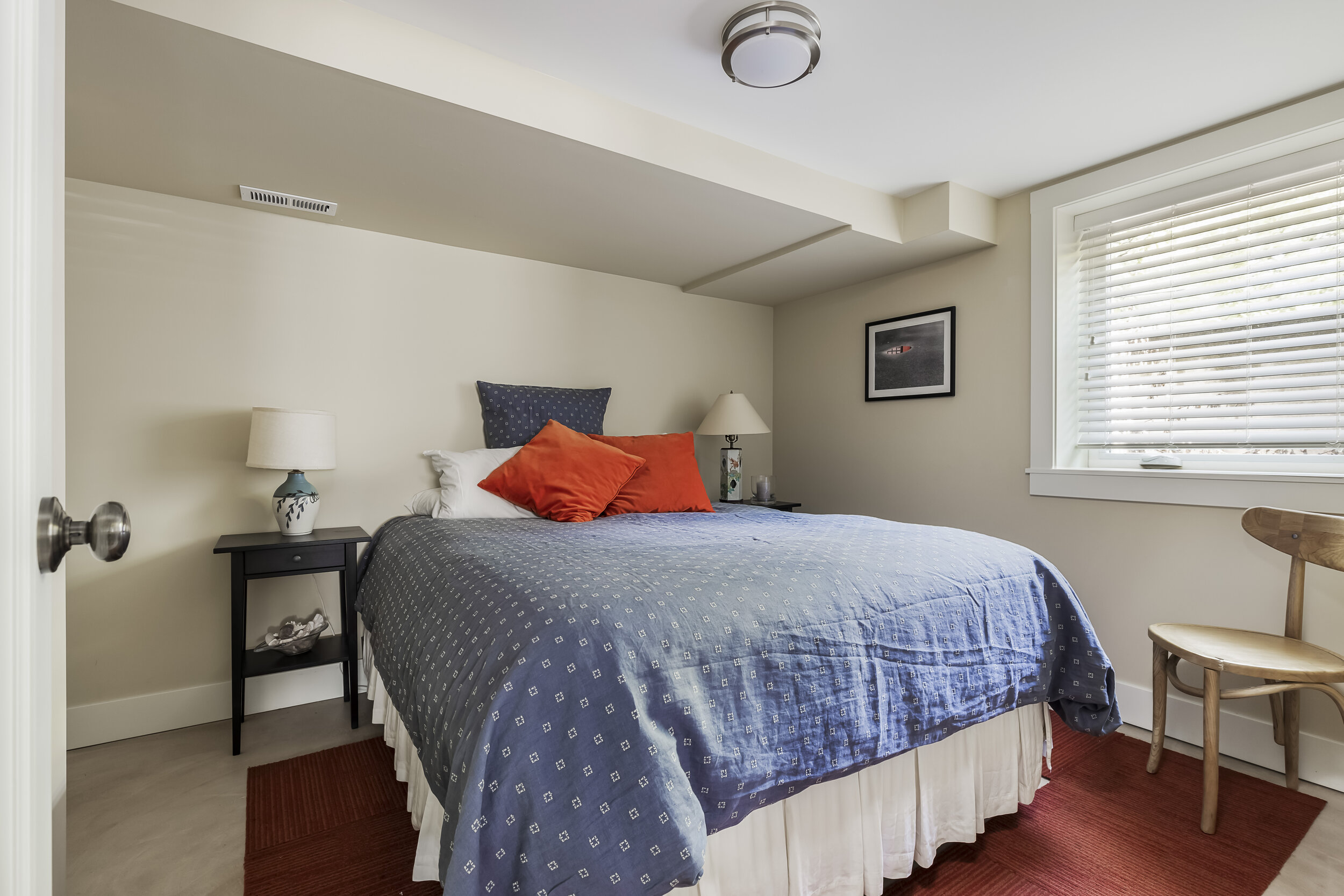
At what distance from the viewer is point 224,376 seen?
268 centimetres

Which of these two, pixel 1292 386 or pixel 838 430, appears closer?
pixel 1292 386

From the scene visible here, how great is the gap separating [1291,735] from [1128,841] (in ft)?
2.66

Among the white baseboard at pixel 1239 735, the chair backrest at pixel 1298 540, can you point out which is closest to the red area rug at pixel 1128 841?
the white baseboard at pixel 1239 735

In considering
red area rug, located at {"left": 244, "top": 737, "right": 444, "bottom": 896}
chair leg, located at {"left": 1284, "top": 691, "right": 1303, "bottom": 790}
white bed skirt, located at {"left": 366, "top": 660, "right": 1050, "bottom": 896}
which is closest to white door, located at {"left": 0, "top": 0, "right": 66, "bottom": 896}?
white bed skirt, located at {"left": 366, "top": 660, "right": 1050, "bottom": 896}

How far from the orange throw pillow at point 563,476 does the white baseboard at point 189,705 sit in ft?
3.55

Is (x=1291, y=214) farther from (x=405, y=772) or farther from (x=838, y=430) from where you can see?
(x=405, y=772)

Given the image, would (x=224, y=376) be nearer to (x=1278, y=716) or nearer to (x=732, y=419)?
(x=732, y=419)

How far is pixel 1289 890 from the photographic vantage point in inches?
64.1

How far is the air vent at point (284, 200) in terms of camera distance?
2.56m

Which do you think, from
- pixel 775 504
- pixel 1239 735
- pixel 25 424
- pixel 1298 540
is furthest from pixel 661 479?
pixel 25 424

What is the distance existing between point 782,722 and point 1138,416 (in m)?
2.33

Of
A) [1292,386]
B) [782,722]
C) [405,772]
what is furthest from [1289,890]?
[405,772]

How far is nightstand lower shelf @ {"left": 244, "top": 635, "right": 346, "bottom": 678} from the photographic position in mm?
2424

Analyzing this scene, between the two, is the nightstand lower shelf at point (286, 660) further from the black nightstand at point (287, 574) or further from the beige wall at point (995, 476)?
the beige wall at point (995, 476)
